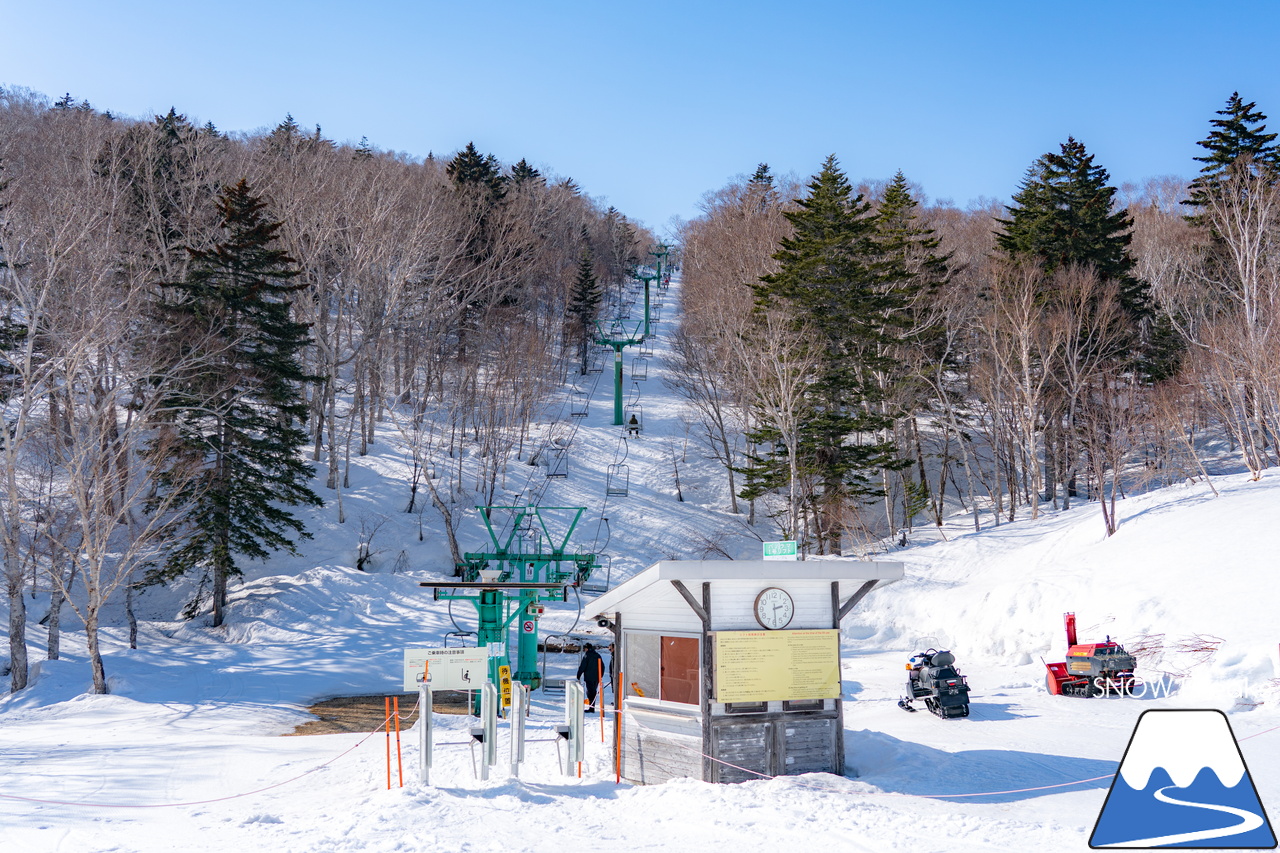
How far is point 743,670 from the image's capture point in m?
11.0

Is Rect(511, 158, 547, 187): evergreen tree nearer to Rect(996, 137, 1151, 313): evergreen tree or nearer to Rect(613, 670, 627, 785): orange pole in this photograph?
Rect(996, 137, 1151, 313): evergreen tree

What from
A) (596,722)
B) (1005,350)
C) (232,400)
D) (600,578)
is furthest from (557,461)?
(596,722)

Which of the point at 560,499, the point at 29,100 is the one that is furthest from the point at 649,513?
the point at 29,100

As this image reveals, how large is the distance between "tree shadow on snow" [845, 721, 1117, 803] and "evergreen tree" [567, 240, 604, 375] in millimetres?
41897

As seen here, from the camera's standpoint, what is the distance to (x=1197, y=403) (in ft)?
105

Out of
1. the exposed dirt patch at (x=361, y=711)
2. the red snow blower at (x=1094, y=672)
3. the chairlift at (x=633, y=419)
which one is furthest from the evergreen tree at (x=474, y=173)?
the red snow blower at (x=1094, y=672)

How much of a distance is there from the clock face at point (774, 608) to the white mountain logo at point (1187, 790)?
5511mm

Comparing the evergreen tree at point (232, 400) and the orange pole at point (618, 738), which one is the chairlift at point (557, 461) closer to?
the evergreen tree at point (232, 400)

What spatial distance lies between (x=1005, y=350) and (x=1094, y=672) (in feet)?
56.4

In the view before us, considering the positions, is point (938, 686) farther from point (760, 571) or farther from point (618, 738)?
point (618, 738)

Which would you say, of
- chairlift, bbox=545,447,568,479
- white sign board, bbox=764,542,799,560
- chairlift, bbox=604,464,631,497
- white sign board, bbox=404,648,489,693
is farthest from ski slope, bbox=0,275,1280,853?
chairlift, bbox=545,447,568,479

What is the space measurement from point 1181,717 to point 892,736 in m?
7.61

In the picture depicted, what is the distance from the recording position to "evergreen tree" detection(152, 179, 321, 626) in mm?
25047


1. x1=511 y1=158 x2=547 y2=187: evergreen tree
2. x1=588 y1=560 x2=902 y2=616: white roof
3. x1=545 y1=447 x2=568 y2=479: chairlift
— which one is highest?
x1=511 y1=158 x2=547 y2=187: evergreen tree
